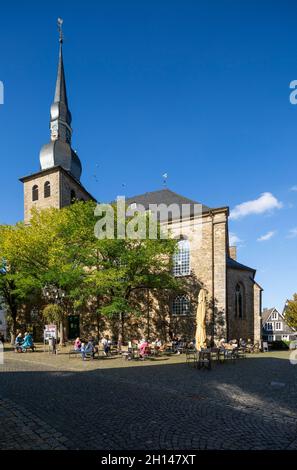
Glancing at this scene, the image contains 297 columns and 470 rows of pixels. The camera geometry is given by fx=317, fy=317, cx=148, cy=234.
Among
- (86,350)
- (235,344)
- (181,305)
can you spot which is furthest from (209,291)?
(86,350)

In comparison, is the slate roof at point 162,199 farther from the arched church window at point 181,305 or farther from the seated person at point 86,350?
the seated person at point 86,350

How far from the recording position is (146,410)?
24.1ft

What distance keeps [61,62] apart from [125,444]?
45.3 metres

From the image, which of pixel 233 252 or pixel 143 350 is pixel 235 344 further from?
pixel 233 252

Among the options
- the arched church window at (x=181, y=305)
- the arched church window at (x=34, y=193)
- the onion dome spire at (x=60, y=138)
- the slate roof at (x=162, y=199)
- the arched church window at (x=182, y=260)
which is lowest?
the arched church window at (x=181, y=305)

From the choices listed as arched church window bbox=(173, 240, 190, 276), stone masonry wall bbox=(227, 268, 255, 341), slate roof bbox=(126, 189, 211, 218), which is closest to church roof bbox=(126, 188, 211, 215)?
slate roof bbox=(126, 189, 211, 218)

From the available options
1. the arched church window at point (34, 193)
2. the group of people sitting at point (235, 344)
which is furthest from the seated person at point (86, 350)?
the arched church window at point (34, 193)

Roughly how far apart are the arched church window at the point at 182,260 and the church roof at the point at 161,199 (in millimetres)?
3035

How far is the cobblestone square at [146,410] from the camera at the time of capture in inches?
217

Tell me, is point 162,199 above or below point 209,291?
above

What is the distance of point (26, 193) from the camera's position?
38000 millimetres

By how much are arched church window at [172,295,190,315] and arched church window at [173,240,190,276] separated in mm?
2057

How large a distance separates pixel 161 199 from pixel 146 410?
26.3 metres
